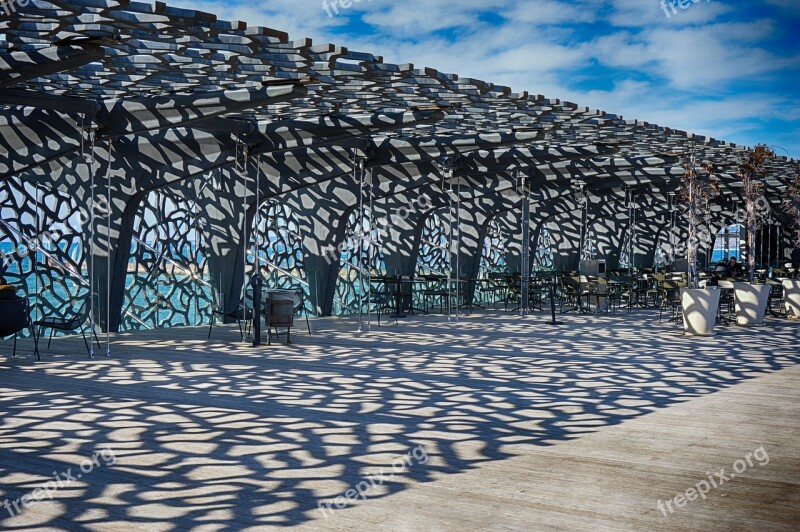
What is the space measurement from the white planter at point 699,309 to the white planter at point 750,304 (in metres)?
2.57

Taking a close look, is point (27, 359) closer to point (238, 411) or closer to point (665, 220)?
point (238, 411)

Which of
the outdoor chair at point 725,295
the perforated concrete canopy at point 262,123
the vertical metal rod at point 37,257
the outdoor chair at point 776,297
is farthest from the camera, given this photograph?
the outdoor chair at point 776,297

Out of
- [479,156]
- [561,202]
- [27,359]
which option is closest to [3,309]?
[27,359]

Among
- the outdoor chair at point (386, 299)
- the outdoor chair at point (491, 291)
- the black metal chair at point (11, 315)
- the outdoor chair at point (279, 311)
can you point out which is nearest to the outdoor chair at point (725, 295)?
the outdoor chair at point (491, 291)

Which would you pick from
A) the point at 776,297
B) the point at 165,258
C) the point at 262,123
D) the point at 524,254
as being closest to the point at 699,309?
the point at 524,254

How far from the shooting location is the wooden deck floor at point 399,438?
448 cm

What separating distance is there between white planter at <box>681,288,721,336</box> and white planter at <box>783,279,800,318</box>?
202 inches

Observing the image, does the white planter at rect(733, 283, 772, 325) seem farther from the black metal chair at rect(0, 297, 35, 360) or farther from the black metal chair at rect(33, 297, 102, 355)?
the black metal chair at rect(0, 297, 35, 360)

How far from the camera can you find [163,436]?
6.27 m

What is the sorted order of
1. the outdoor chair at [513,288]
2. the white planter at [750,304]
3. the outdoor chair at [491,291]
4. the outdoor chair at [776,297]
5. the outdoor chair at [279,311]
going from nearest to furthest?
the outdoor chair at [279,311] < the white planter at [750,304] < the outdoor chair at [776,297] < the outdoor chair at [513,288] < the outdoor chair at [491,291]

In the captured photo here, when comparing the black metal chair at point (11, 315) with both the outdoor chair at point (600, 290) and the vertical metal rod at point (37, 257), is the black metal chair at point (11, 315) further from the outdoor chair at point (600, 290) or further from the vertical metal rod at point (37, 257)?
the outdoor chair at point (600, 290)

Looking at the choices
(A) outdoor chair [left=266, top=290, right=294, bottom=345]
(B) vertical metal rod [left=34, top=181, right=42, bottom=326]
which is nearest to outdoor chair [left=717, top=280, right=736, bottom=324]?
(A) outdoor chair [left=266, top=290, right=294, bottom=345]

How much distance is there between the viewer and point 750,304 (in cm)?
1680

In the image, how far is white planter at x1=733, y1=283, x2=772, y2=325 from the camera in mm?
16766
